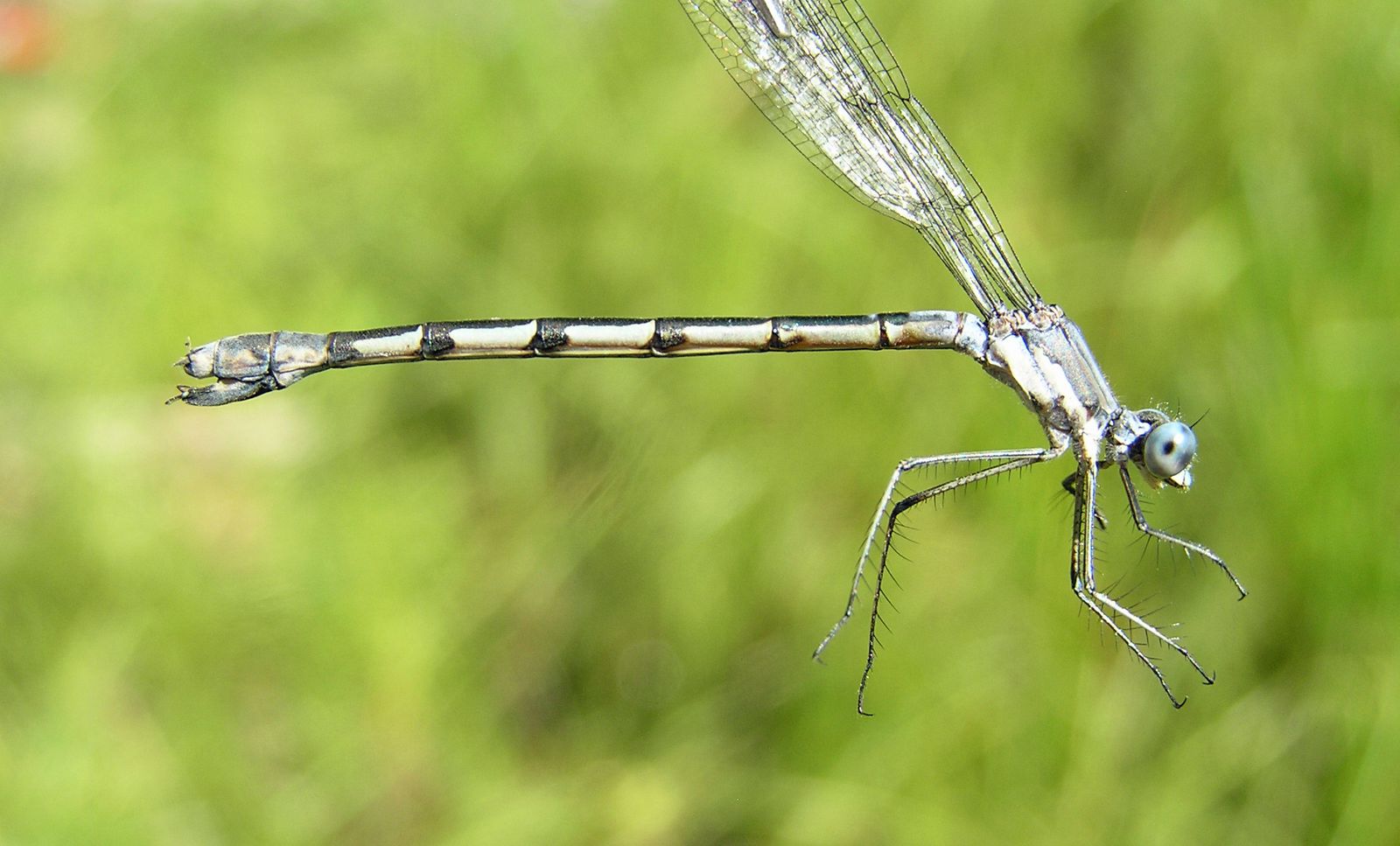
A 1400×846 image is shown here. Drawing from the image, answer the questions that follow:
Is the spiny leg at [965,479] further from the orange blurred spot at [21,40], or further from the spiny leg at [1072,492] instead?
the orange blurred spot at [21,40]

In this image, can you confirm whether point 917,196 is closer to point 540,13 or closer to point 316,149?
point 540,13

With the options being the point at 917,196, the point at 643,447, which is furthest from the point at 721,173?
the point at 917,196

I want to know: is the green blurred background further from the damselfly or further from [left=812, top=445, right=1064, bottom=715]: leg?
[left=812, top=445, right=1064, bottom=715]: leg

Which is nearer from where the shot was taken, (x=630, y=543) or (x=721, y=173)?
(x=630, y=543)

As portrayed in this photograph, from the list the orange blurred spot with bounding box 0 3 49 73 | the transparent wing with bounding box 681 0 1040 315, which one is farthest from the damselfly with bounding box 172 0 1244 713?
the orange blurred spot with bounding box 0 3 49 73

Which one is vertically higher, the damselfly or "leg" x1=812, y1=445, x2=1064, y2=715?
the damselfly

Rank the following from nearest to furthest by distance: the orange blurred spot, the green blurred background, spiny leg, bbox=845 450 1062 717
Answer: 1. spiny leg, bbox=845 450 1062 717
2. the green blurred background
3. the orange blurred spot

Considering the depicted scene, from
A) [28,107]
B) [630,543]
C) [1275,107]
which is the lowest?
[630,543]
